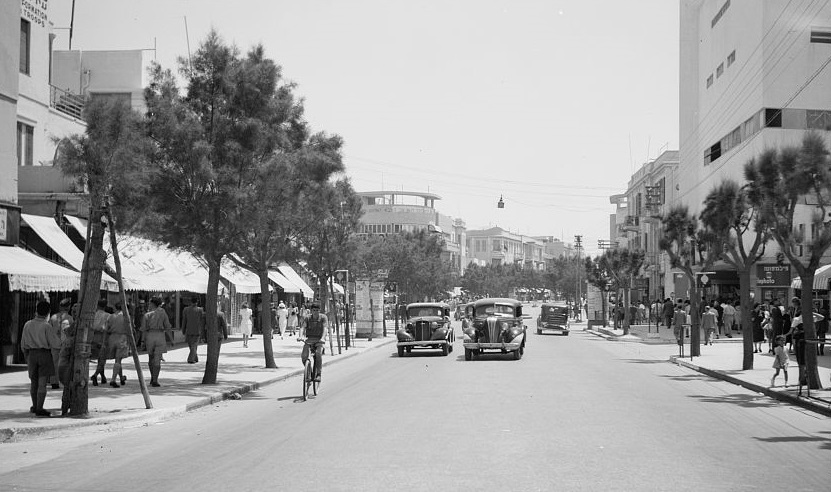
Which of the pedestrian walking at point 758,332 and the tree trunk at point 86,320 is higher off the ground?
the tree trunk at point 86,320

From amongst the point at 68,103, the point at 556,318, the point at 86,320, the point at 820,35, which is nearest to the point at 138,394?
the point at 86,320

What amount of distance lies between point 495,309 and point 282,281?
18.5m

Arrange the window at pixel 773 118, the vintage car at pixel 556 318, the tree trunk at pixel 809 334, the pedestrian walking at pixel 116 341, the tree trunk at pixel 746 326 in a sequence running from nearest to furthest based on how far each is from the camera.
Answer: the tree trunk at pixel 809 334 → the pedestrian walking at pixel 116 341 → the tree trunk at pixel 746 326 → the window at pixel 773 118 → the vintage car at pixel 556 318

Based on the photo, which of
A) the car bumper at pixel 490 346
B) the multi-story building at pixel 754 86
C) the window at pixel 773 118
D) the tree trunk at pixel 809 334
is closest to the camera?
the tree trunk at pixel 809 334

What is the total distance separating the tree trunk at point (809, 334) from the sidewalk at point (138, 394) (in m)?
11.2

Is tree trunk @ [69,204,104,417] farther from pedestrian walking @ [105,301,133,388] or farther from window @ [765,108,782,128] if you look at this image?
window @ [765,108,782,128]

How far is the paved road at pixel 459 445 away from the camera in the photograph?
9.20m

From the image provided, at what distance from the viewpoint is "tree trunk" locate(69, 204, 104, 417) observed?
14492 mm

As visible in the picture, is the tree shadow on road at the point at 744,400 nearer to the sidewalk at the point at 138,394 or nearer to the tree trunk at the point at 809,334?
the tree trunk at the point at 809,334

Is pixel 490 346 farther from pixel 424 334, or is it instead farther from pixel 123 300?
pixel 123 300

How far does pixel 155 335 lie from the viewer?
19719mm

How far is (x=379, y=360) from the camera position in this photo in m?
31.4

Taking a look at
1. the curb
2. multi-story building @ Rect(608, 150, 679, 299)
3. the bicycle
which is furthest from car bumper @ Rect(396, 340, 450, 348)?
multi-story building @ Rect(608, 150, 679, 299)

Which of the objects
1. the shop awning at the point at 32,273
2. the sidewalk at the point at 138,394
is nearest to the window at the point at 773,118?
the sidewalk at the point at 138,394
